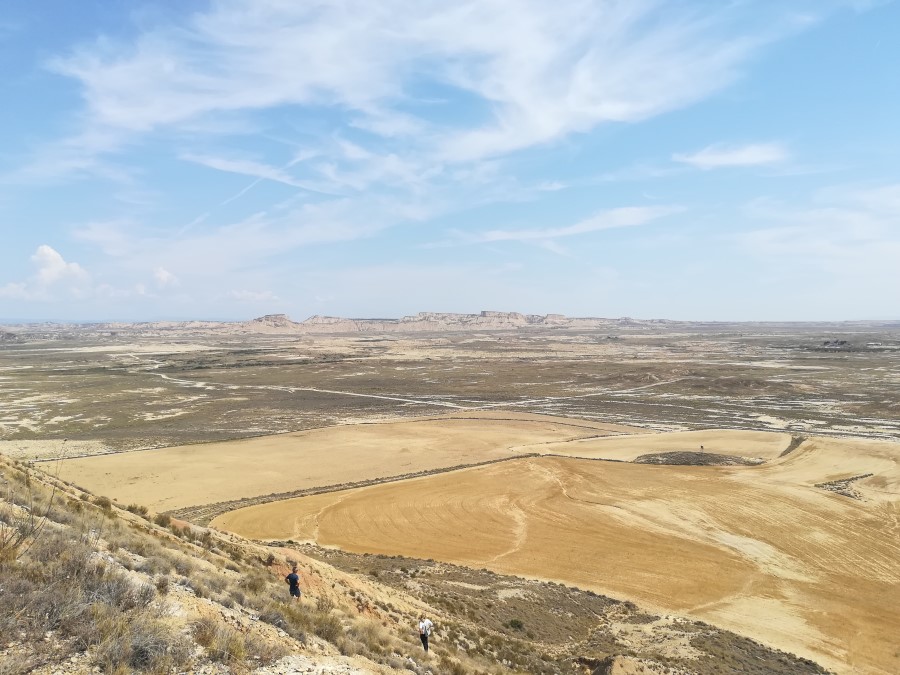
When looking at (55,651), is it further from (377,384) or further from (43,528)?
(377,384)

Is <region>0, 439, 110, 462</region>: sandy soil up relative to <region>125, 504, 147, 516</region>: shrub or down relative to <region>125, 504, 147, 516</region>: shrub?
down

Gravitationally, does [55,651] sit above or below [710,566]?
above

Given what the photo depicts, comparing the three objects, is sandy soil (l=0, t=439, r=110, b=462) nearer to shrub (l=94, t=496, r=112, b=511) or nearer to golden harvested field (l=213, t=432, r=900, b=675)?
golden harvested field (l=213, t=432, r=900, b=675)

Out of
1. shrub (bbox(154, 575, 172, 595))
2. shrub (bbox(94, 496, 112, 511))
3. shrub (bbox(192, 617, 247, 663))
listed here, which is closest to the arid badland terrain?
shrub (bbox(94, 496, 112, 511))

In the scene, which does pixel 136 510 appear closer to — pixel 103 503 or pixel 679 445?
pixel 103 503

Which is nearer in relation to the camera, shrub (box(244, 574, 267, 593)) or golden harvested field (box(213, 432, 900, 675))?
shrub (box(244, 574, 267, 593))

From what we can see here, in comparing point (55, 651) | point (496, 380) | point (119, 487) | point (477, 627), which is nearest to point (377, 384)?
point (496, 380)

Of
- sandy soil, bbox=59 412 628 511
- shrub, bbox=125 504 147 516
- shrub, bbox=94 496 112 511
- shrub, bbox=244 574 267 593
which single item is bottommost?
sandy soil, bbox=59 412 628 511
